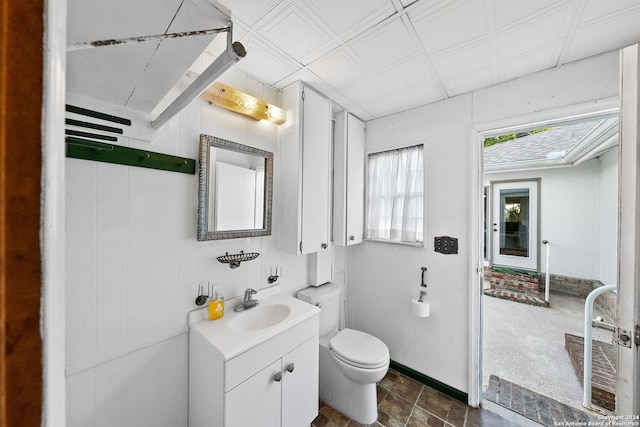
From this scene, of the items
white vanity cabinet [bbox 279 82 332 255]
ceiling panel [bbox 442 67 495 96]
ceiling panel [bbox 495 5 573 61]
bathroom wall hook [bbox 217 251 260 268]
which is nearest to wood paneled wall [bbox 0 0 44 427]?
bathroom wall hook [bbox 217 251 260 268]

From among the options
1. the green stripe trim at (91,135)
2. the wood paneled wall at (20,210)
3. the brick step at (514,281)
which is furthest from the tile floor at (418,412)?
the brick step at (514,281)

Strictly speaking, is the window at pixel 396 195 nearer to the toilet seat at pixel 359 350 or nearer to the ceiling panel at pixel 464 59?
the ceiling panel at pixel 464 59

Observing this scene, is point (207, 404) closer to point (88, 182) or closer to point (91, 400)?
point (91, 400)

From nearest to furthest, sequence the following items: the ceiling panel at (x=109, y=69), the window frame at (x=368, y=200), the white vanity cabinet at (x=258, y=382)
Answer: the ceiling panel at (x=109, y=69)
the white vanity cabinet at (x=258, y=382)
the window frame at (x=368, y=200)

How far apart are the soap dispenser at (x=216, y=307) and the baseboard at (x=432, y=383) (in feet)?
5.39

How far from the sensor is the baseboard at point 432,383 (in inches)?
68.5

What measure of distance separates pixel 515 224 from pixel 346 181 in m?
3.94

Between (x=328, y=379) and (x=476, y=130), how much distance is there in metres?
2.15

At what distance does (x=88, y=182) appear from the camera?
100 cm

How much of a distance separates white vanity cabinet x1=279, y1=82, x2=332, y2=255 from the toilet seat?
28.6 inches

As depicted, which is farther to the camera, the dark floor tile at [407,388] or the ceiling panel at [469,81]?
the dark floor tile at [407,388]

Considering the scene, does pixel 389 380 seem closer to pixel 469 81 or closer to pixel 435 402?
pixel 435 402

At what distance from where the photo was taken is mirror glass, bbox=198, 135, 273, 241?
131cm

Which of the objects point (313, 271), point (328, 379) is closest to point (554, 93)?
point (313, 271)
